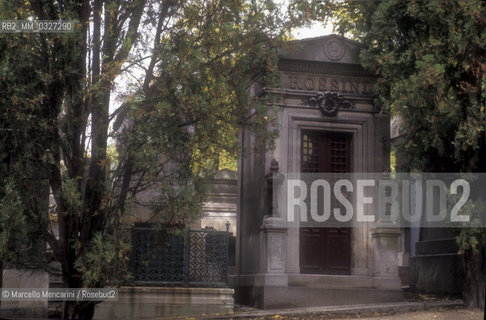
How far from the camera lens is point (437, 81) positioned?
11.8 meters

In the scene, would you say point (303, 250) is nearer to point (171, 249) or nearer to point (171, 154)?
point (171, 249)

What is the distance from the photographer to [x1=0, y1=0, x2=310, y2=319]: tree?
8.88 metres

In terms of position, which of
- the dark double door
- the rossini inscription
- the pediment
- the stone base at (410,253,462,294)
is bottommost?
the stone base at (410,253,462,294)

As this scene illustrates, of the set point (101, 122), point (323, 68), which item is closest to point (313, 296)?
point (323, 68)

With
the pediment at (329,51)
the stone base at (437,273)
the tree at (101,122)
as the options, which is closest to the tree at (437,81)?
the pediment at (329,51)

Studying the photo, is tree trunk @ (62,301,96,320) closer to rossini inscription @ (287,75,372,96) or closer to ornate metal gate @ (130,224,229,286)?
ornate metal gate @ (130,224,229,286)

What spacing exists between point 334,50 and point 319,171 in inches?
112

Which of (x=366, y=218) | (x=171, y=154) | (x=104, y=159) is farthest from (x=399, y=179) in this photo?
(x=104, y=159)

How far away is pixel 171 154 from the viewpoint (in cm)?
951

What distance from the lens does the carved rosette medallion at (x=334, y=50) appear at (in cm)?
1427

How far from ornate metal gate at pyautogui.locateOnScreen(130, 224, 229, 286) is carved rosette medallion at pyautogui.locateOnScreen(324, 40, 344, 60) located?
4.86 m

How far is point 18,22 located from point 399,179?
8.79 meters

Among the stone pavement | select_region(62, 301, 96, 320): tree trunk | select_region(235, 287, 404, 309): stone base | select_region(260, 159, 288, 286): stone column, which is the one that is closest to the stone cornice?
select_region(260, 159, 288, 286): stone column

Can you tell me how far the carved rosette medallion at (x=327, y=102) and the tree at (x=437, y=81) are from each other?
909 millimetres
